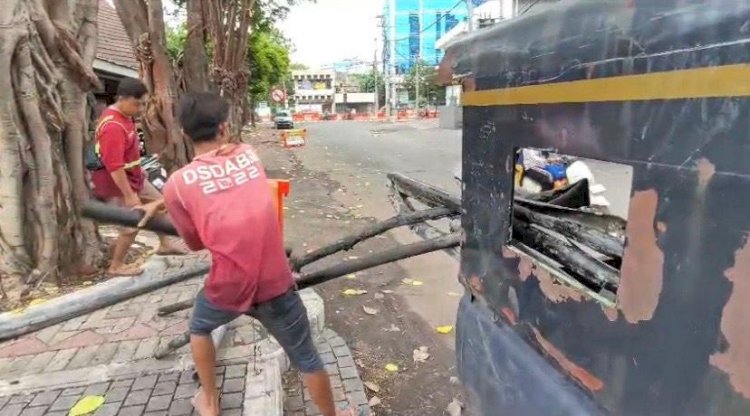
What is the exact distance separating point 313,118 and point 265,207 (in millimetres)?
66949

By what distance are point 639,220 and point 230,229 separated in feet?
5.11

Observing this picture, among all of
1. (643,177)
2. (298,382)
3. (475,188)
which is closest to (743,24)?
(643,177)

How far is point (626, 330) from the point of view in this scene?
4.31 feet

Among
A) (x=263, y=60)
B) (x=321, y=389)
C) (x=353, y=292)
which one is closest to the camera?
(x=321, y=389)

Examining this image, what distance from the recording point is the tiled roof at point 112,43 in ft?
46.8

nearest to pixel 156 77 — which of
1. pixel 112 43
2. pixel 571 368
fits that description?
pixel 571 368

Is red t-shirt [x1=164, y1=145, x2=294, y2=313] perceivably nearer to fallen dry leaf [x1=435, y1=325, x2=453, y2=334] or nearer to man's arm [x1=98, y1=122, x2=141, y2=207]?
fallen dry leaf [x1=435, y1=325, x2=453, y2=334]

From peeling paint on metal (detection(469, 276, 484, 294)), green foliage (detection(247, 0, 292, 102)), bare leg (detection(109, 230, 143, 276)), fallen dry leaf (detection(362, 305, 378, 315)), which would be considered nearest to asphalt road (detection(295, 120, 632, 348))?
fallen dry leaf (detection(362, 305, 378, 315))

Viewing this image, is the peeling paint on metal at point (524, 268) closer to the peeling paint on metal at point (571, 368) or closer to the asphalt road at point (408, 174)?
the peeling paint on metal at point (571, 368)

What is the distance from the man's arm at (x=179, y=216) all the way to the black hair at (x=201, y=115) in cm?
25

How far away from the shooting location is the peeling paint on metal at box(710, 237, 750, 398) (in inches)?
39.8

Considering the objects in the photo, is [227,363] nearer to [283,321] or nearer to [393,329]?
[283,321]

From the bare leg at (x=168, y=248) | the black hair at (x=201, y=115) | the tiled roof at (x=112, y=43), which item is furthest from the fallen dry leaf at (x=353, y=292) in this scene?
the tiled roof at (x=112, y=43)

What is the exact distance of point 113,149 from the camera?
4449mm
